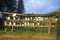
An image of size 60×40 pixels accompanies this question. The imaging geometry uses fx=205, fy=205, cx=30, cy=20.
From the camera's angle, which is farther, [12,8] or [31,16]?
[12,8]

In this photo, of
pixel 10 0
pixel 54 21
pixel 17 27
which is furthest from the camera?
pixel 10 0

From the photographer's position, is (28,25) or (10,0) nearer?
(28,25)

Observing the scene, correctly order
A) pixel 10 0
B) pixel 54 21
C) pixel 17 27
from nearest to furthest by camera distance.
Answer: pixel 54 21, pixel 17 27, pixel 10 0

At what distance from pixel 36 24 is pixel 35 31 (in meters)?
0.69

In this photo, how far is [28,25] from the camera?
51.0 feet

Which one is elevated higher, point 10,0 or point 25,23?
point 10,0

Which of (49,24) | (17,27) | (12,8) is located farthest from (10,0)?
(49,24)

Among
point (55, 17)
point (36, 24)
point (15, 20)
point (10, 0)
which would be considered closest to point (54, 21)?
point (55, 17)

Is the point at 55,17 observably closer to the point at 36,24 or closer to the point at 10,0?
the point at 36,24

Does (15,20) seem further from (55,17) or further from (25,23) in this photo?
(55,17)

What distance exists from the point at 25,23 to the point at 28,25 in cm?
30

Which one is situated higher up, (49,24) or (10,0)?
(10,0)

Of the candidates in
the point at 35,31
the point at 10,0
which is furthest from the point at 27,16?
the point at 10,0

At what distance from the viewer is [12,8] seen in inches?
1043
